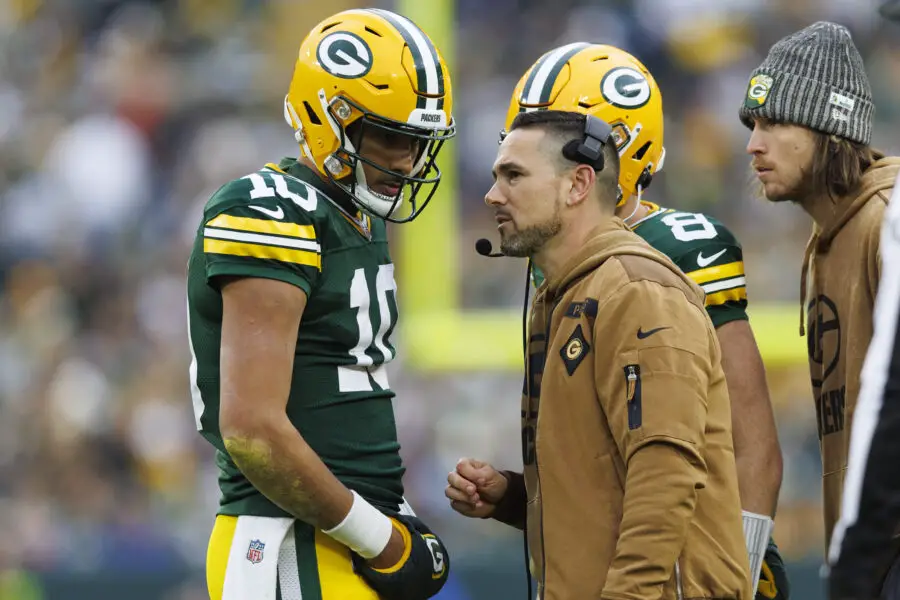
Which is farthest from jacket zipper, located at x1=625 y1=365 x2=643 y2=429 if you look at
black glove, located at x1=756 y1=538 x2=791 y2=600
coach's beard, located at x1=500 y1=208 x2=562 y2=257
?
black glove, located at x1=756 y1=538 x2=791 y2=600

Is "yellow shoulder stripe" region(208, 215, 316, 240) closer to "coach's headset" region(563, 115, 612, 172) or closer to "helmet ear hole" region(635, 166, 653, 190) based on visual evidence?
"coach's headset" region(563, 115, 612, 172)

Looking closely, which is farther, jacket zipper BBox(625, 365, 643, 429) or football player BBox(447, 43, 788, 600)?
football player BBox(447, 43, 788, 600)

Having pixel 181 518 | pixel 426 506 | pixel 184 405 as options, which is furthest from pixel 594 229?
pixel 184 405

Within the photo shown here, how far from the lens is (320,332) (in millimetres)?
3039

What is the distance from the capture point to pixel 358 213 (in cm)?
321

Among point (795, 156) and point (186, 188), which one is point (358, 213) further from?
point (186, 188)

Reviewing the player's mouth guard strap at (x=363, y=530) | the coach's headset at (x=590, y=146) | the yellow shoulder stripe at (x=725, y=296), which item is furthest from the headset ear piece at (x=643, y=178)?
the player's mouth guard strap at (x=363, y=530)

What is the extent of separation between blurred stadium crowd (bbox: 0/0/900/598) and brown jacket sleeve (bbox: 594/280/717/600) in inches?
147

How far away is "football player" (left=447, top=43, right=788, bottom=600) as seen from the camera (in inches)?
129

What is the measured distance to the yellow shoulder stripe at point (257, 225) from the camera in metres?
2.90

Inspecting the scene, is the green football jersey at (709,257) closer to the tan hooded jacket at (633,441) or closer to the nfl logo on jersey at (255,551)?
the tan hooded jacket at (633,441)

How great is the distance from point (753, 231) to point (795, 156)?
159 inches

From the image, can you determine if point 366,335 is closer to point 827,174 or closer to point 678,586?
point 678,586

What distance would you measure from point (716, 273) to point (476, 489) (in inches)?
31.7
